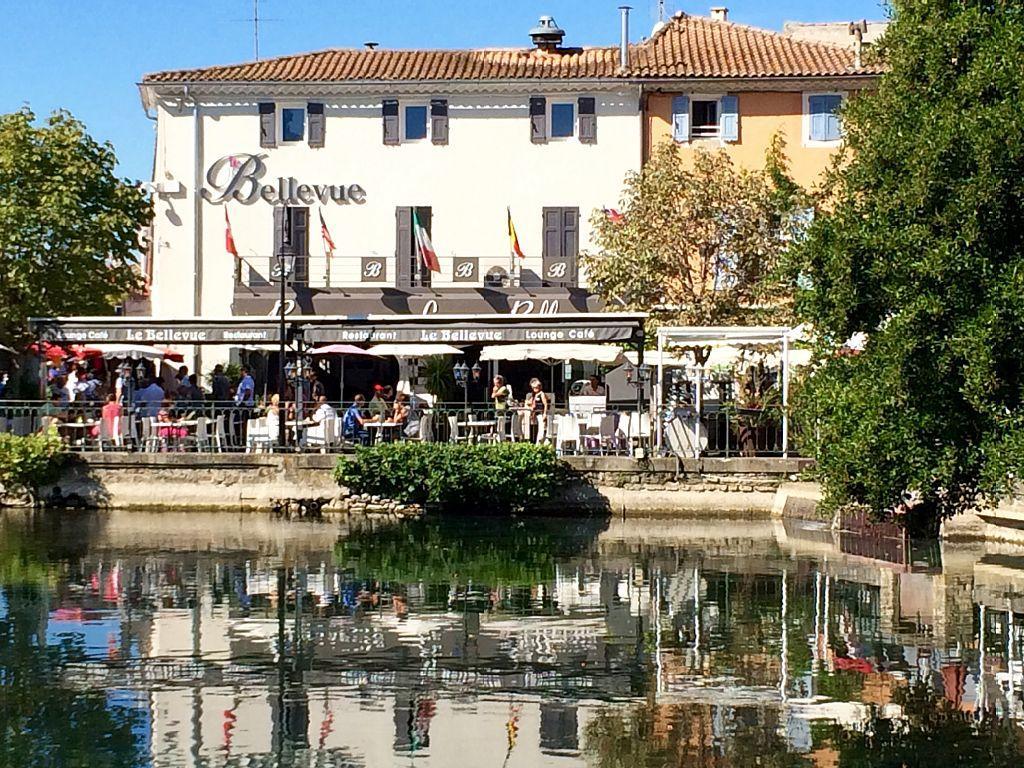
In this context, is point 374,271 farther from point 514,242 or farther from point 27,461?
point 27,461

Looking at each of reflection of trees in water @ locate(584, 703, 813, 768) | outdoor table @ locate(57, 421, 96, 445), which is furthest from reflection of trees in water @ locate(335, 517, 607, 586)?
reflection of trees in water @ locate(584, 703, 813, 768)

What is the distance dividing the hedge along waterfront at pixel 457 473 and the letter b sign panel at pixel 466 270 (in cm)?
1528

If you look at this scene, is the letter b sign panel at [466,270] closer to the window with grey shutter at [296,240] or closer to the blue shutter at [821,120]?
the window with grey shutter at [296,240]

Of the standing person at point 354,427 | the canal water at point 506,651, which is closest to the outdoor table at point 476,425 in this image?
the standing person at point 354,427

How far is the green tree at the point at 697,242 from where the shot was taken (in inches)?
1523

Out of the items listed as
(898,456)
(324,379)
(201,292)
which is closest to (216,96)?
(201,292)

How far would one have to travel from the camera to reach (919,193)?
20.7 meters

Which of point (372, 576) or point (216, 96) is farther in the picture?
point (216, 96)

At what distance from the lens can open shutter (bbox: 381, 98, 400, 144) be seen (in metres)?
45.5

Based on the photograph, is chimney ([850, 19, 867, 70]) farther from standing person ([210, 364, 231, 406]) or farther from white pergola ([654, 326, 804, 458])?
standing person ([210, 364, 231, 406])

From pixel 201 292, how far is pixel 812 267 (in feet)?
88.2

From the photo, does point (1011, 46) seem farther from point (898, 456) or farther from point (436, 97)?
point (436, 97)

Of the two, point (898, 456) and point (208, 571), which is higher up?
point (898, 456)

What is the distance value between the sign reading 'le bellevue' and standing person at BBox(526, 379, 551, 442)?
51.0 feet
